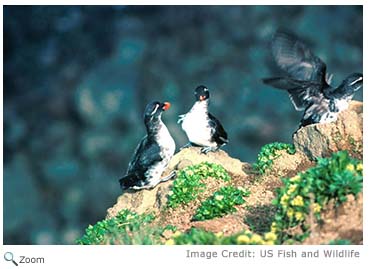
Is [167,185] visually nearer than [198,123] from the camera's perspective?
Yes

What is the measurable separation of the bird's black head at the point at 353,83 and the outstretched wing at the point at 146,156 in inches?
69.9

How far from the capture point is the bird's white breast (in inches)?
305

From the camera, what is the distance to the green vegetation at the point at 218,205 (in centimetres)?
696

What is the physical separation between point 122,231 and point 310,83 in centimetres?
216

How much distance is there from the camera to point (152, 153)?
24.4 feet

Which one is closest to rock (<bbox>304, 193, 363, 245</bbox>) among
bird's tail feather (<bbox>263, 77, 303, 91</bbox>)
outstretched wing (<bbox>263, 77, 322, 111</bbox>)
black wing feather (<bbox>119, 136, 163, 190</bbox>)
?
bird's tail feather (<bbox>263, 77, 303, 91</bbox>)

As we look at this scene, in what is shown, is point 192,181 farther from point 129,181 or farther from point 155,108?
point 155,108

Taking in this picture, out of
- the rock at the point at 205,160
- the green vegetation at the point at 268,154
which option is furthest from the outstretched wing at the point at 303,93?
the rock at the point at 205,160

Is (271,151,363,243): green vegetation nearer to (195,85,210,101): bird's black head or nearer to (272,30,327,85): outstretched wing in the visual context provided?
(272,30,327,85): outstretched wing

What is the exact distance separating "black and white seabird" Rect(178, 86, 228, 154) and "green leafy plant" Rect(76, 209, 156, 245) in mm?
947

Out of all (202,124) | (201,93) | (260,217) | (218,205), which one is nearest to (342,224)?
(260,217)

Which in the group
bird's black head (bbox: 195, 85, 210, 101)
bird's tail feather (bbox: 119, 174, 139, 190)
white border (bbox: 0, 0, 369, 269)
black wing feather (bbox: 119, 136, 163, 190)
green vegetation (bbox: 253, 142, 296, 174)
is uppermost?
bird's black head (bbox: 195, 85, 210, 101)
